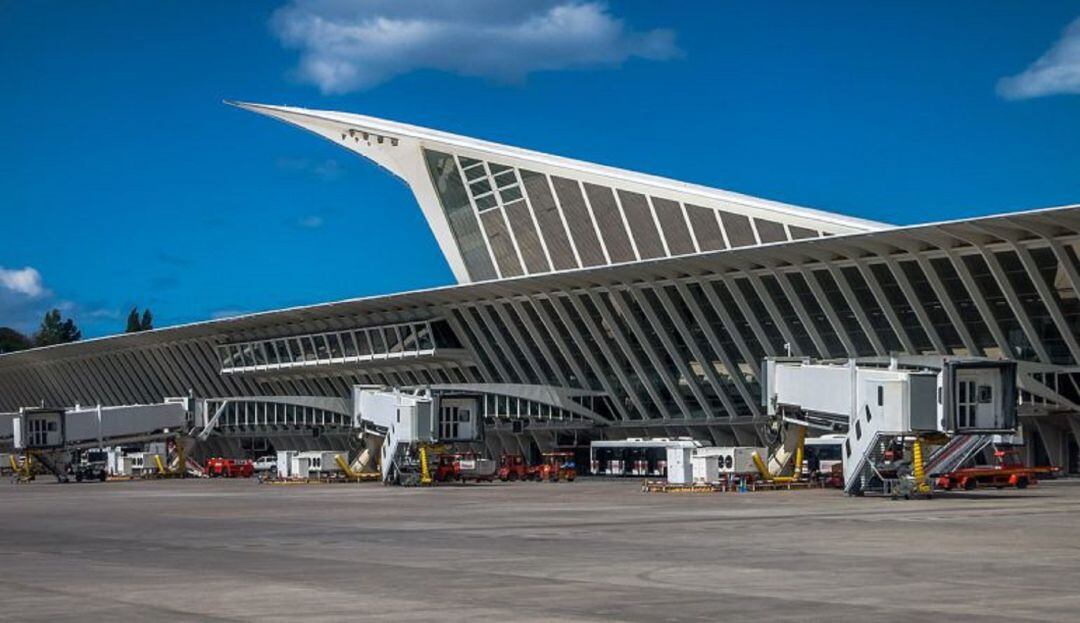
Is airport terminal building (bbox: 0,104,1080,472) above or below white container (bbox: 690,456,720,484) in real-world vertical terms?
above

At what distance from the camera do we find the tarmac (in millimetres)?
17859

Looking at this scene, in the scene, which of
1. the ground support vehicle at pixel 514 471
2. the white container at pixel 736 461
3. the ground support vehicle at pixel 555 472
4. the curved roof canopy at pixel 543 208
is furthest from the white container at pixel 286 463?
the white container at pixel 736 461

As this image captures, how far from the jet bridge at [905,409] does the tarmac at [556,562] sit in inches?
94.2

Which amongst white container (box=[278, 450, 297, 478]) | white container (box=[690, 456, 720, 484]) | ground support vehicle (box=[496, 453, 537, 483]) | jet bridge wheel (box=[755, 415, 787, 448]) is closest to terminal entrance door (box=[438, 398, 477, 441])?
ground support vehicle (box=[496, 453, 537, 483])

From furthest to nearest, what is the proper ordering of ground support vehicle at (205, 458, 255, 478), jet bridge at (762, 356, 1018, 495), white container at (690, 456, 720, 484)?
1. ground support vehicle at (205, 458, 255, 478)
2. white container at (690, 456, 720, 484)
3. jet bridge at (762, 356, 1018, 495)

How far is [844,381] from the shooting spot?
2000 inches

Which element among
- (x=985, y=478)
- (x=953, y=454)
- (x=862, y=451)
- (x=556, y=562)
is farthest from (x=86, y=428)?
(x=556, y=562)

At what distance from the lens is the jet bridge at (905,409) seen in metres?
46.2

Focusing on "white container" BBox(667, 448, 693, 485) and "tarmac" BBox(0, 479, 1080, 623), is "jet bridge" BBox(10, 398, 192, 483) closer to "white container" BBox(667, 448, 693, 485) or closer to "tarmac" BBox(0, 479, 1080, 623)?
"white container" BBox(667, 448, 693, 485)

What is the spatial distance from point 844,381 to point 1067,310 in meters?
15.9

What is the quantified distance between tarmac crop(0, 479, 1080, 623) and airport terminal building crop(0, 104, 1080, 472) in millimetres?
19550

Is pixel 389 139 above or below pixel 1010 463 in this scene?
above

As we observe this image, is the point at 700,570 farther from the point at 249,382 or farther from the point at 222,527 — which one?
the point at 249,382

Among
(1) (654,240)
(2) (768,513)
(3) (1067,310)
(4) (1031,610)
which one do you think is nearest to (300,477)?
(1) (654,240)
